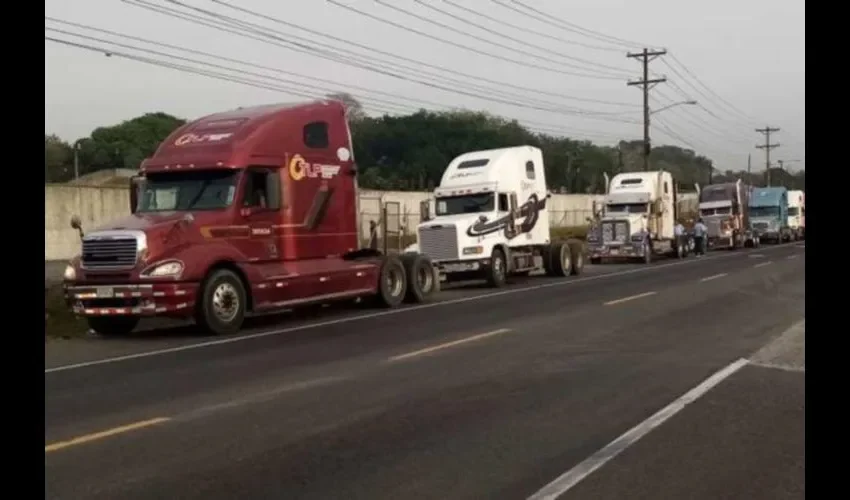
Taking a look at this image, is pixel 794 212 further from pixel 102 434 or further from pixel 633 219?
pixel 102 434

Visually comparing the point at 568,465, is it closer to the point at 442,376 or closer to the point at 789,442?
the point at 789,442

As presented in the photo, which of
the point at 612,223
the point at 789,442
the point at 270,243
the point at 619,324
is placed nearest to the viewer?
the point at 789,442

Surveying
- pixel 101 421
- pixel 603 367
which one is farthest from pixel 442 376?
pixel 101 421

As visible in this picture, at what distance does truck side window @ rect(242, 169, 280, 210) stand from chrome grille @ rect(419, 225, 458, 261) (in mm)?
9431

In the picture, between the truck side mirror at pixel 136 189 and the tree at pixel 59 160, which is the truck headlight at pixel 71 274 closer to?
the truck side mirror at pixel 136 189

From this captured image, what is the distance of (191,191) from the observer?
54.9ft

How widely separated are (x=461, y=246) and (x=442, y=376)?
50.9ft

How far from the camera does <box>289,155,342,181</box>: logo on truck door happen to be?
17.9m

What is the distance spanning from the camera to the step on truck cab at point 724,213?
50.5m

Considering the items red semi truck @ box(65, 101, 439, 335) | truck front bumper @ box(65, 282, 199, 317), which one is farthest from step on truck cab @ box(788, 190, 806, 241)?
truck front bumper @ box(65, 282, 199, 317)

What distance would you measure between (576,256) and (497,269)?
5834mm

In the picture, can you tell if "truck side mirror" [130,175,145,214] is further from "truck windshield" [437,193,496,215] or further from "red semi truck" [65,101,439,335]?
"truck windshield" [437,193,496,215]
